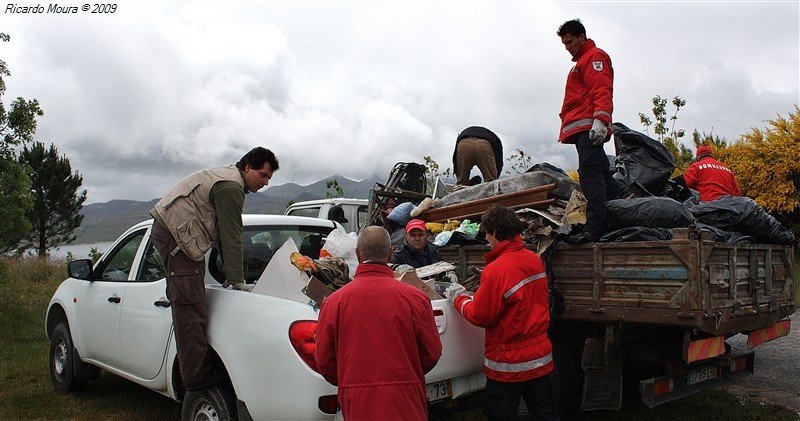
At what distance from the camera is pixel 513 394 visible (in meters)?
3.19

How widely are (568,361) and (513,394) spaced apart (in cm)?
122

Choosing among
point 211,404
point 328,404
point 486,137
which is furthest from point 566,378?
point 486,137

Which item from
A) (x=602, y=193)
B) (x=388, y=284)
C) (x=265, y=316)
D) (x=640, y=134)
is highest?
(x=640, y=134)

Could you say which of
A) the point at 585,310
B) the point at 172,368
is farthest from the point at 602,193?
the point at 172,368

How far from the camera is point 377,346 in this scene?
2393 mm

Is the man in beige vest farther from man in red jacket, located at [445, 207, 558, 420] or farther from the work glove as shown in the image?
man in red jacket, located at [445, 207, 558, 420]

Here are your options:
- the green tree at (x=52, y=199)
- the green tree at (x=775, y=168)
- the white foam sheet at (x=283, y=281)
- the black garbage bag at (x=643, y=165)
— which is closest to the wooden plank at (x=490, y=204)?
the black garbage bag at (x=643, y=165)

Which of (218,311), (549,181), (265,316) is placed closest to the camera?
(265,316)

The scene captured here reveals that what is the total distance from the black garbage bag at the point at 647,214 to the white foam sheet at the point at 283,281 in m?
2.26

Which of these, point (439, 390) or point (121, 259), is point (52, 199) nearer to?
point (121, 259)

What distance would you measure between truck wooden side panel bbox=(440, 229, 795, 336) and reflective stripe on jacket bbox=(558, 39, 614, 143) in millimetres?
1151

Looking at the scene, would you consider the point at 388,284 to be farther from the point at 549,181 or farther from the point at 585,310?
the point at 549,181

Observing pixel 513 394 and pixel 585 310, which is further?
pixel 585 310

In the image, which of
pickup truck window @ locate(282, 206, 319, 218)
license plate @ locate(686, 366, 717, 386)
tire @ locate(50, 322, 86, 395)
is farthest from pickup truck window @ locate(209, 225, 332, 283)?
pickup truck window @ locate(282, 206, 319, 218)
